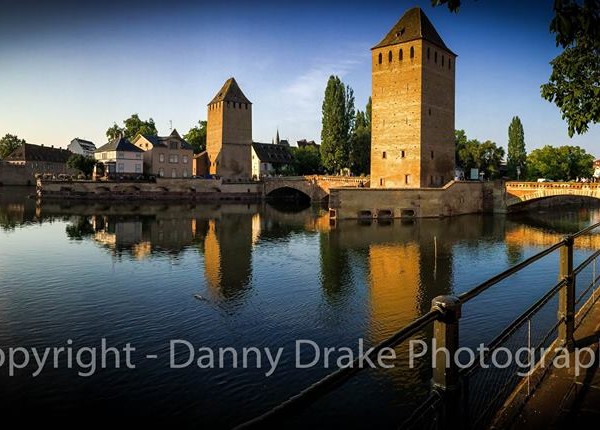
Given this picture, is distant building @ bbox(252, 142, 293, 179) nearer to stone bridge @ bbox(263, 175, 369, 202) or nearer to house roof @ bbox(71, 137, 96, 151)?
stone bridge @ bbox(263, 175, 369, 202)

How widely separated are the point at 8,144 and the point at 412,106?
97.2 m

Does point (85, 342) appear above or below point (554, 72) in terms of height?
below

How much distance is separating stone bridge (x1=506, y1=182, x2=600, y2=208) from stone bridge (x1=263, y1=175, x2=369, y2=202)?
665 inches

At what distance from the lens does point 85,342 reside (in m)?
→ 12.2

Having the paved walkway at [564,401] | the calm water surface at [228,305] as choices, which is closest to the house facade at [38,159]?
the calm water surface at [228,305]

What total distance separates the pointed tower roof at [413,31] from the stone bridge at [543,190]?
15.3m

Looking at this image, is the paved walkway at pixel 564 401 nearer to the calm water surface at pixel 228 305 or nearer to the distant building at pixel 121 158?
the calm water surface at pixel 228 305

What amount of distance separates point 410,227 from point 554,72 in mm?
27822

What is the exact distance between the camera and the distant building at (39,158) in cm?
9594

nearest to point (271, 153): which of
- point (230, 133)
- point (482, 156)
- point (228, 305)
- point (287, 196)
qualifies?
point (287, 196)

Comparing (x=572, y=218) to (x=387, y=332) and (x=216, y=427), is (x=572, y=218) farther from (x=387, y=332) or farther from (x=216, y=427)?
(x=216, y=427)

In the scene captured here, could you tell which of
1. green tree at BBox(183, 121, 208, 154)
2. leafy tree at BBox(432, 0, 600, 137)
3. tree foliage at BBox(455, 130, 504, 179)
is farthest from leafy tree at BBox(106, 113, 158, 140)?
leafy tree at BBox(432, 0, 600, 137)

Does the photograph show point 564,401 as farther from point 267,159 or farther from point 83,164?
point 267,159

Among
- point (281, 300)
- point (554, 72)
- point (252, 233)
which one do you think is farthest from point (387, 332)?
point (252, 233)
